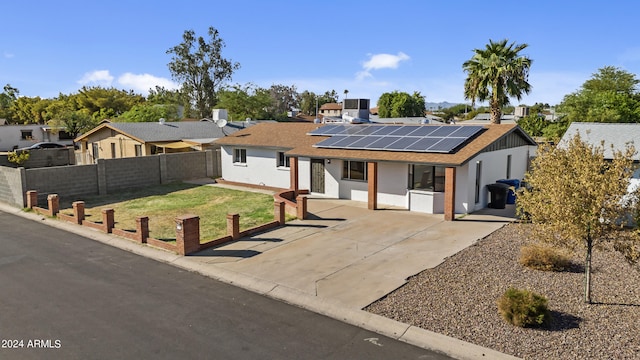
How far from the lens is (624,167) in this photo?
29.9ft

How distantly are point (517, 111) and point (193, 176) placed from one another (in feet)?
206

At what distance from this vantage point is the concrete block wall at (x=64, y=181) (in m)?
22.4

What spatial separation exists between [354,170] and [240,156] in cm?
873

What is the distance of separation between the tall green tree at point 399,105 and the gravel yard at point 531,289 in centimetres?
7728

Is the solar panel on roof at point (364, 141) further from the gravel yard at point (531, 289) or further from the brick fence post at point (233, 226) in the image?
the gravel yard at point (531, 289)

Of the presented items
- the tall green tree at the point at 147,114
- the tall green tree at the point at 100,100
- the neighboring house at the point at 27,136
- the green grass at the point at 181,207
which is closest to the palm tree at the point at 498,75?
the green grass at the point at 181,207

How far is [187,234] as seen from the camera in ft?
46.3

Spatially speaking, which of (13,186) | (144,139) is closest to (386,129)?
(144,139)

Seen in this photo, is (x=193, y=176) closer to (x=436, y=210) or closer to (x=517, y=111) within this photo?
(x=436, y=210)

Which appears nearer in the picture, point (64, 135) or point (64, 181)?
point (64, 181)

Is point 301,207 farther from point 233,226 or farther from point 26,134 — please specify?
point 26,134

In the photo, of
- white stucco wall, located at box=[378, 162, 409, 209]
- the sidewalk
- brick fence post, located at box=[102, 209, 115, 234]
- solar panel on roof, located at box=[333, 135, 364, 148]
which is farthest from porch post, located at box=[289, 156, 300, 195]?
brick fence post, located at box=[102, 209, 115, 234]

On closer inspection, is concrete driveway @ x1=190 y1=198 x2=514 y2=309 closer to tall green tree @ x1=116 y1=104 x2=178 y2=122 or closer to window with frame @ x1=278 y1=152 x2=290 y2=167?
window with frame @ x1=278 y1=152 x2=290 y2=167

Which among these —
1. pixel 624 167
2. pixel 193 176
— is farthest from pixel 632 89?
pixel 624 167
